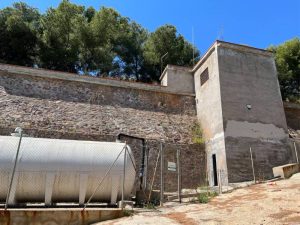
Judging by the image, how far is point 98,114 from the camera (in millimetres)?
16047

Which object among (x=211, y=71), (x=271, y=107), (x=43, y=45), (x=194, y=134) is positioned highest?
(x=43, y=45)

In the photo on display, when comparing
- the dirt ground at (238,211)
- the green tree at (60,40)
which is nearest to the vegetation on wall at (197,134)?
the dirt ground at (238,211)

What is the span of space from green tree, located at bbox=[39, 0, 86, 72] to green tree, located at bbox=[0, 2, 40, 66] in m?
0.88

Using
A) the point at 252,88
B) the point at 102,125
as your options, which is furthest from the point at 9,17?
the point at 252,88

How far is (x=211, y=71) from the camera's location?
17000 mm

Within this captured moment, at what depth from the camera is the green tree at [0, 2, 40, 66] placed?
2338cm

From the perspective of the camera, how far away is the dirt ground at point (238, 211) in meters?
6.59

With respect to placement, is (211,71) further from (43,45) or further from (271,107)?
(43,45)

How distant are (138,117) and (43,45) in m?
12.3

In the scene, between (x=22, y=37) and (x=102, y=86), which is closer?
(x=102, y=86)

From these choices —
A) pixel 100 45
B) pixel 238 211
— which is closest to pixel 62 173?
pixel 238 211

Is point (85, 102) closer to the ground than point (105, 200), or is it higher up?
higher up

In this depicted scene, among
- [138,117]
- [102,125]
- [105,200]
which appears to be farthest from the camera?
[138,117]

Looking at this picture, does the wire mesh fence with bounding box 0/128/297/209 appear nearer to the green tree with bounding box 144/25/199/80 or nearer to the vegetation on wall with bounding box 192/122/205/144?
the vegetation on wall with bounding box 192/122/205/144
